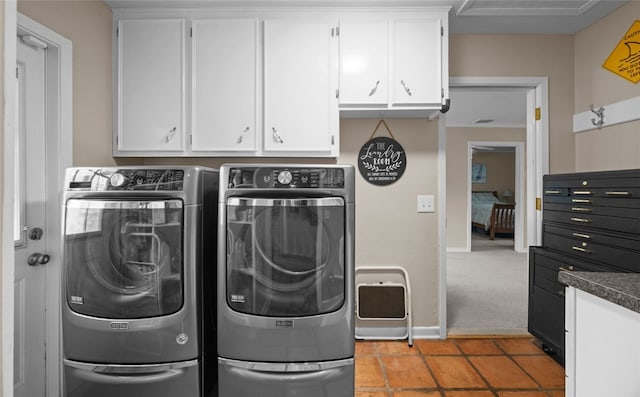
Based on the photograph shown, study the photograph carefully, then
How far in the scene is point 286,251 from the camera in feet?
5.58

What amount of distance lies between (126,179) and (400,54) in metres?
1.81

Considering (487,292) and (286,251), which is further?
(487,292)

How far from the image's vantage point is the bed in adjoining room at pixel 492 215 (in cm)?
826

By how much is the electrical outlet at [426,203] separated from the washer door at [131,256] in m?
1.84

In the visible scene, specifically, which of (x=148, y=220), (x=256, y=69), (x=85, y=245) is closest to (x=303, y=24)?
(x=256, y=69)

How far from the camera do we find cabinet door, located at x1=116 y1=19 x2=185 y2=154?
2344 millimetres

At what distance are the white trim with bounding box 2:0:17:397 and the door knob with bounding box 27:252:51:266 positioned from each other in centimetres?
153

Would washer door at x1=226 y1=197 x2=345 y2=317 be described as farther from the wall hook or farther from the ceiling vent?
the wall hook

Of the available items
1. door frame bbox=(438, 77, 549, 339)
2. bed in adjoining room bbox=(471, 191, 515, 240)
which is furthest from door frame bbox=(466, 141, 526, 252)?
door frame bbox=(438, 77, 549, 339)

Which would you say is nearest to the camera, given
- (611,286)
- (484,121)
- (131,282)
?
(611,286)

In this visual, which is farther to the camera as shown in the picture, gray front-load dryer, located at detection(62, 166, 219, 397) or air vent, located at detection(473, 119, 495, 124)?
air vent, located at detection(473, 119, 495, 124)

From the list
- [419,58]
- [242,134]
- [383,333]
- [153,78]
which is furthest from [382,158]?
[153,78]

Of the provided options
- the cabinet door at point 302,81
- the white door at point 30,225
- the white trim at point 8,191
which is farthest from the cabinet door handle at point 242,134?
the white trim at point 8,191

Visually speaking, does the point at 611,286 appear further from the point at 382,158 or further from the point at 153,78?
the point at 153,78
